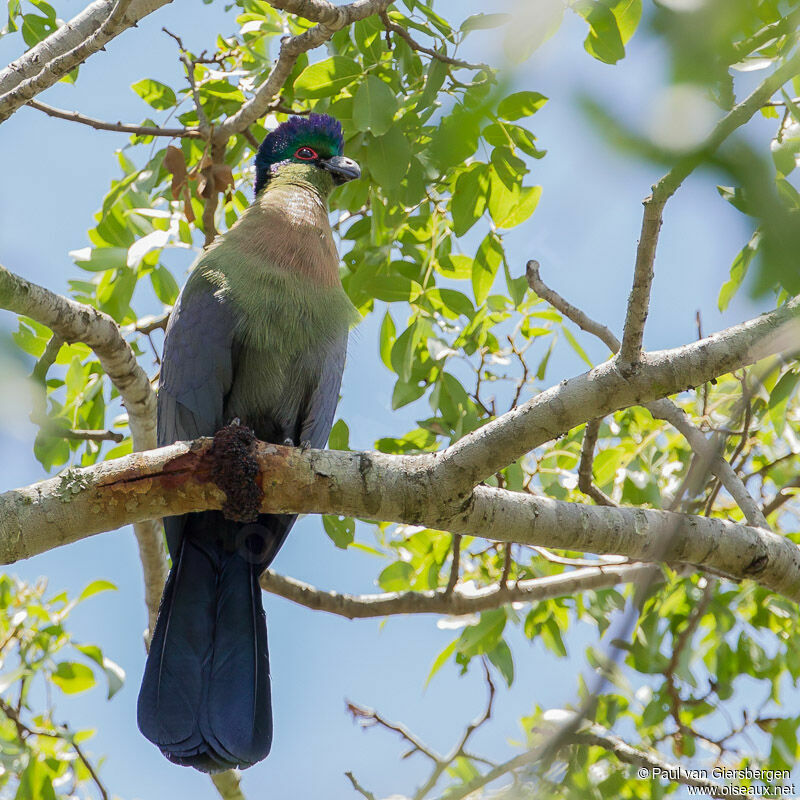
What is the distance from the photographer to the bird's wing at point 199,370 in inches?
117

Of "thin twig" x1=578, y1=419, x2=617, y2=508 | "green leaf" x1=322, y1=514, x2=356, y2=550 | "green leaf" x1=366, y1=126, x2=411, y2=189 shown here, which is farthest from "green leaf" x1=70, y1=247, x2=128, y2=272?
"thin twig" x1=578, y1=419, x2=617, y2=508

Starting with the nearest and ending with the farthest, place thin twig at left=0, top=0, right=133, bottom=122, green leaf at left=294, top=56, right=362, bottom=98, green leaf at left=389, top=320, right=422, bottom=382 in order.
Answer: thin twig at left=0, top=0, right=133, bottom=122, green leaf at left=294, top=56, right=362, bottom=98, green leaf at left=389, top=320, right=422, bottom=382

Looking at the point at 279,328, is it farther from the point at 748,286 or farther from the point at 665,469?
the point at 748,286

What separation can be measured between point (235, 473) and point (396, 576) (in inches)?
57.3

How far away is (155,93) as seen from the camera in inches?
133

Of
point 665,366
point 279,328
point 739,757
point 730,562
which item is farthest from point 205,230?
point 739,757

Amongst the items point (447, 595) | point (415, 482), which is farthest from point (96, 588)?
point (415, 482)

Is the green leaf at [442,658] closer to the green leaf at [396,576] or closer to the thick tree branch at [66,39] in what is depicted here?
the green leaf at [396,576]

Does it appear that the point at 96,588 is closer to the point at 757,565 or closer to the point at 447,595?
the point at 447,595

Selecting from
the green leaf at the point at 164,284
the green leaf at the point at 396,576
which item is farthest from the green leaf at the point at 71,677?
the green leaf at the point at 164,284

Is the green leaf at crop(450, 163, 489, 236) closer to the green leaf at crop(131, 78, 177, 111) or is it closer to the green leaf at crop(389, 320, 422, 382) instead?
the green leaf at crop(389, 320, 422, 382)

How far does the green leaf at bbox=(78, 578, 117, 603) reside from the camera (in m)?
3.29

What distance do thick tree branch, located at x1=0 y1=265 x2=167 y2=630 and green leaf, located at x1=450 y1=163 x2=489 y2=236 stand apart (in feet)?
3.57

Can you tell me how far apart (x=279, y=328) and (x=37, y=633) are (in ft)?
4.80
